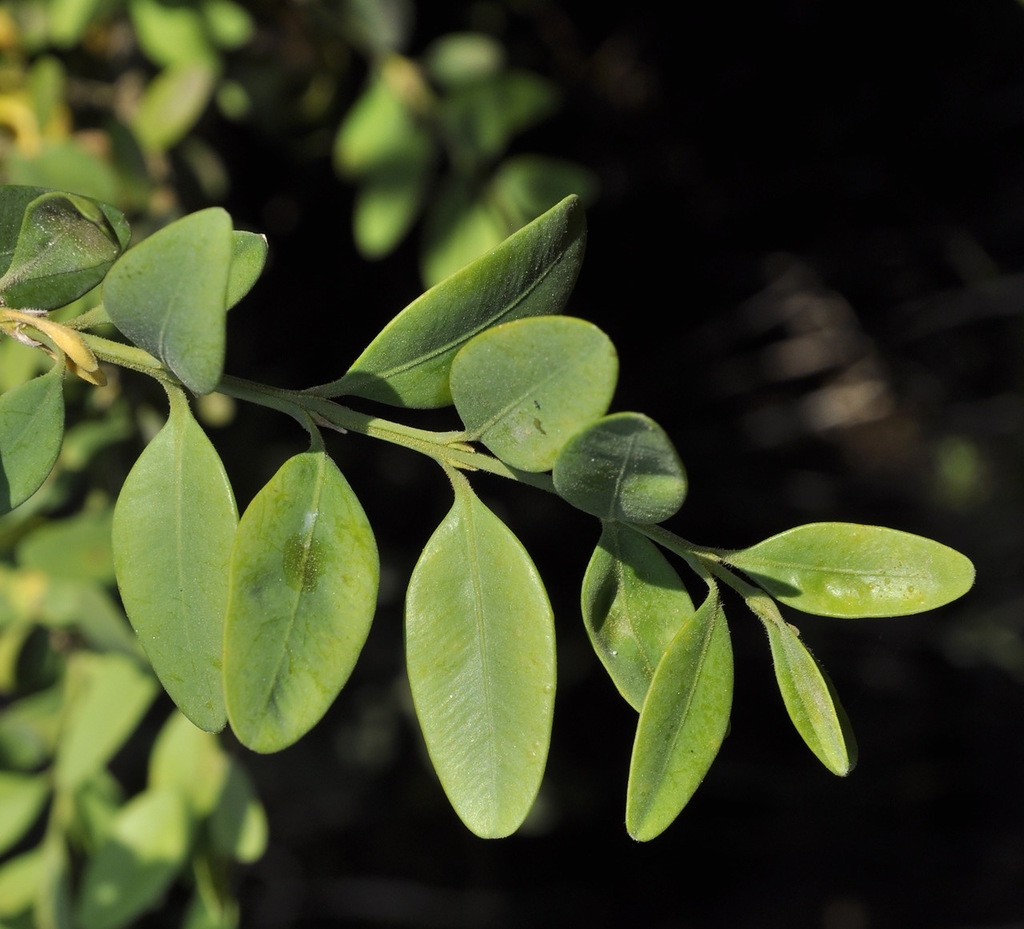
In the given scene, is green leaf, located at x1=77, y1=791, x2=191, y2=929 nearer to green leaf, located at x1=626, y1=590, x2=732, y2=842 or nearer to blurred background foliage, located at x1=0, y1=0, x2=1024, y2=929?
blurred background foliage, located at x1=0, y1=0, x2=1024, y2=929

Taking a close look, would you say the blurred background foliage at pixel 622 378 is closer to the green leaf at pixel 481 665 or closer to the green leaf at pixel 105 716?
the green leaf at pixel 105 716

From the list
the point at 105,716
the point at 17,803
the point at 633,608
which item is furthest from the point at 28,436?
the point at 17,803

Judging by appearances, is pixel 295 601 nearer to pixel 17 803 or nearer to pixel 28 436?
pixel 28 436

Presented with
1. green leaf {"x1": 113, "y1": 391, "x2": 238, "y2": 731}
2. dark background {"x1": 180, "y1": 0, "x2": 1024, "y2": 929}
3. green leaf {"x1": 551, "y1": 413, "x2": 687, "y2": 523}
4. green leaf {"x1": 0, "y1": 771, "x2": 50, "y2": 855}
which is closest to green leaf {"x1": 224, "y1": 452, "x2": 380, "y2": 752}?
green leaf {"x1": 113, "y1": 391, "x2": 238, "y2": 731}

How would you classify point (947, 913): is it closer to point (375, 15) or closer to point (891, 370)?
point (891, 370)

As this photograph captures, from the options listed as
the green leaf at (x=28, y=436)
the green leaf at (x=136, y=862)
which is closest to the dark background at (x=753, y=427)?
the green leaf at (x=136, y=862)
